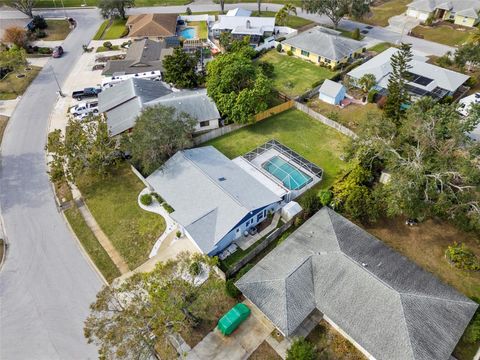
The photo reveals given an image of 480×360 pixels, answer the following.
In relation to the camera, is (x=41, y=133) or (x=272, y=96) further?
(x=272, y=96)

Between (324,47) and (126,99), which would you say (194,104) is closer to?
(126,99)

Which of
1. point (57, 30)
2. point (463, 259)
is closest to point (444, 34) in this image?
point (463, 259)

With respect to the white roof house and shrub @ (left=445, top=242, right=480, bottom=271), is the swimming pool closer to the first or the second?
shrub @ (left=445, top=242, right=480, bottom=271)

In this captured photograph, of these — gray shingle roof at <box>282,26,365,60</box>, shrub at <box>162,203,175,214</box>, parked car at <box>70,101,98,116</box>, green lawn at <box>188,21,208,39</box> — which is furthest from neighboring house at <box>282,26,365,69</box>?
shrub at <box>162,203,175,214</box>

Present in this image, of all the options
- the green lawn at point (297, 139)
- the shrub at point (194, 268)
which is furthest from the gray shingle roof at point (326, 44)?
the shrub at point (194, 268)

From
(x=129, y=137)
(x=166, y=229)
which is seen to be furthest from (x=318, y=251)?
(x=129, y=137)

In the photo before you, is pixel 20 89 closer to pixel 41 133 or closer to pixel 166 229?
pixel 41 133

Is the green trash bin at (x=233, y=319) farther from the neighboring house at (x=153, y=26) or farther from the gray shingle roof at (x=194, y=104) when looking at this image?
the neighboring house at (x=153, y=26)
